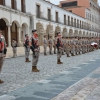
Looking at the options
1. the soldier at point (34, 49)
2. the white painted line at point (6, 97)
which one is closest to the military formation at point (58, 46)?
the soldier at point (34, 49)

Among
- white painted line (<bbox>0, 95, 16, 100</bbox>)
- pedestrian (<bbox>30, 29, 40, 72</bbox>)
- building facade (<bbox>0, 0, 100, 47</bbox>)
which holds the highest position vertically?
building facade (<bbox>0, 0, 100, 47</bbox>)

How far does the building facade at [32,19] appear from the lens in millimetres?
17053

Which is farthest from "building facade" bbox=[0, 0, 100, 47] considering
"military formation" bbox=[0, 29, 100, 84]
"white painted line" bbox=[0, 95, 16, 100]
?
"white painted line" bbox=[0, 95, 16, 100]

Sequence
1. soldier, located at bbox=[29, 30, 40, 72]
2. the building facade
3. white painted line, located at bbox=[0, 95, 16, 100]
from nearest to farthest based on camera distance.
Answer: white painted line, located at bbox=[0, 95, 16, 100]
soldier, located at bbox=[29, 30, 40, 72]
the building facade

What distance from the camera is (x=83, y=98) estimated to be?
403 centimetres

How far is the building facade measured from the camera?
1705cm

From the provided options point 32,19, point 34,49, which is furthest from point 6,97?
point 32,19

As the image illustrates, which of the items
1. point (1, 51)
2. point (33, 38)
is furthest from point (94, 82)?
point (33, 38)

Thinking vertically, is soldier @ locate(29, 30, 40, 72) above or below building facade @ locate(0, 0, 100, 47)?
below

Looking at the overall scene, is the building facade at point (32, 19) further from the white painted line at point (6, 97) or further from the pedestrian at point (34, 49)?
the white painted line at point (6, 97)

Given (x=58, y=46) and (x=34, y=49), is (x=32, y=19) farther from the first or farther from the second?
(x=34, y=49)

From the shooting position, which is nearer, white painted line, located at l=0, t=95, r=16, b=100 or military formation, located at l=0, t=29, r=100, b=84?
white painted line, located at l=0, t=95, r=16, b=100

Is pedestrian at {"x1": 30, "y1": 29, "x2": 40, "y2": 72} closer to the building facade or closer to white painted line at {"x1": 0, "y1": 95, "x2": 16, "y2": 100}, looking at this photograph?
white painted line at {"x1": 0, "y1": 95, "x2": 16, "y2": 100}

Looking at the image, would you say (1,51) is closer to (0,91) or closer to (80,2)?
(0,91)
